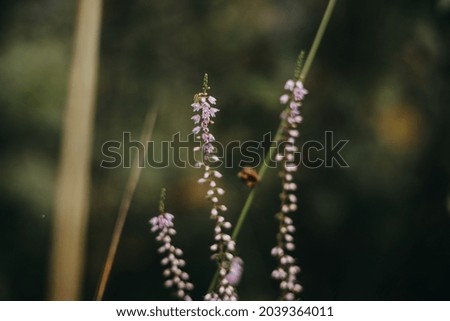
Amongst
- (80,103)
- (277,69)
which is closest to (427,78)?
(277,69)

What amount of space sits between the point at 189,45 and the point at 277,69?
0.91ft

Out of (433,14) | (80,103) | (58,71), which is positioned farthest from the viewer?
(58,71)

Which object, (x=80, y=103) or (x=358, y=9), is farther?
(x=358, y=9)

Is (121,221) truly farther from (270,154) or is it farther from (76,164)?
(270,154)

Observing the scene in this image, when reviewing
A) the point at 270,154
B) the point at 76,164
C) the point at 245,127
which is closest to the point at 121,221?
the point at 76,164

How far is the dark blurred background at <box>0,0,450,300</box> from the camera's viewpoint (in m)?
1.83

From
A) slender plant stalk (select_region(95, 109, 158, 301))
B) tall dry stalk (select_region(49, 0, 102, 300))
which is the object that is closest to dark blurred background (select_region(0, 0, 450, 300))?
slender plant stalk (select_region(95, 109, 158, 301))

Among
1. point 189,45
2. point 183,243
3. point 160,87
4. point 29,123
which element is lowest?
point 183,243

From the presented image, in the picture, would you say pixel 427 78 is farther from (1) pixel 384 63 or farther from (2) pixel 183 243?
(2) pixel 183 243

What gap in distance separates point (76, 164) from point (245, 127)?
2.62 feet

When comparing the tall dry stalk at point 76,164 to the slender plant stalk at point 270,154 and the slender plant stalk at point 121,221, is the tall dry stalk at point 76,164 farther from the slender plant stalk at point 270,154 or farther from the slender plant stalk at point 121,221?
the slender plant stalk at point 270,154

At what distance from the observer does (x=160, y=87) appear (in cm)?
188

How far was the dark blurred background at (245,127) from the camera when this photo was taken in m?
1.83

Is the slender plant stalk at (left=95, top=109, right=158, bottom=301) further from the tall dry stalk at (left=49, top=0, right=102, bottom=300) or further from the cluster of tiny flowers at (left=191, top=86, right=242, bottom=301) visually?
the cluster of tiny flowers at (left=191, top=86, right=242, bottom=301)
